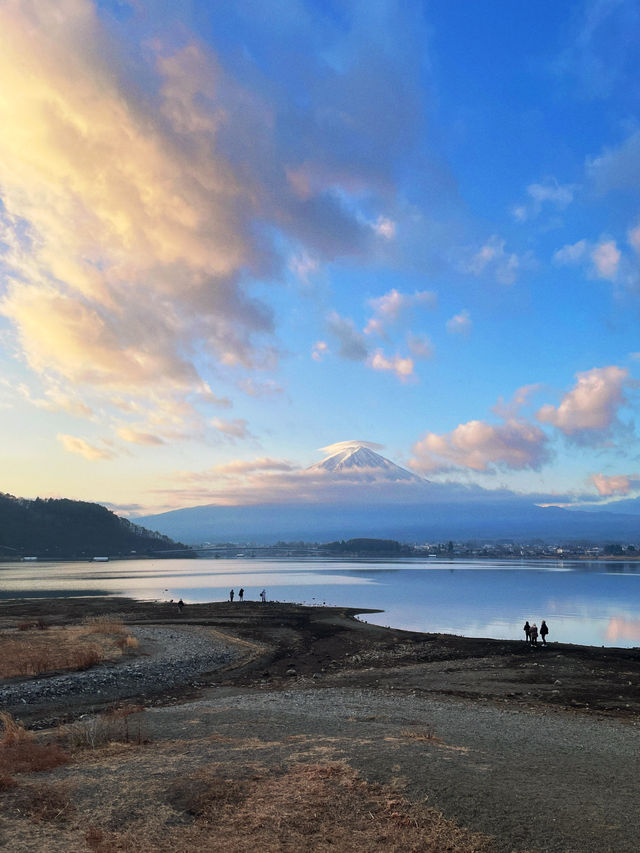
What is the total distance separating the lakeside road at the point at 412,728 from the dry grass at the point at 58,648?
1.45 metres

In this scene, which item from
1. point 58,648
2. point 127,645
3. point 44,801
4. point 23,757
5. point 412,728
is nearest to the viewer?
point 44,801

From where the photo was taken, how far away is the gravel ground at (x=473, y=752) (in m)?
8.00

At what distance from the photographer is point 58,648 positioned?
28359 millimetres

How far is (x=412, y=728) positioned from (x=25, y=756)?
867 centimetres

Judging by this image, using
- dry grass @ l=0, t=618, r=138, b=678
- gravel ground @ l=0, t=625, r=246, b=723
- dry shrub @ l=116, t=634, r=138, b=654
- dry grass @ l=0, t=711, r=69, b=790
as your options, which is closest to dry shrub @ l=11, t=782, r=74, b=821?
dry grass @ l=0, t=711, r=69, b=790

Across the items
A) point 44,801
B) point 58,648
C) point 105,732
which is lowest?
point 58,648

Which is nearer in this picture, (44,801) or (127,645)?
(44,801)

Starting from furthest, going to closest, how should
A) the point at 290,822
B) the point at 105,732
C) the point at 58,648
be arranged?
the point at 58,648 → the point at 105,732 → the point at 290,822

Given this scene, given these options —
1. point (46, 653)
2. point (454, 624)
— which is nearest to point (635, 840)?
point (46, 653)

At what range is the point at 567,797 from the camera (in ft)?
29.3

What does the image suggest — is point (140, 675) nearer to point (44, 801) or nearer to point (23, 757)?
point (23, 757)

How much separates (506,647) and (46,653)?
25046mm

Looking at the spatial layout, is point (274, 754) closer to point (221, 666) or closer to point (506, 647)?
point (221, 666)

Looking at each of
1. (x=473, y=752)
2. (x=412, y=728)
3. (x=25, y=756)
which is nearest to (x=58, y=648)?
(x=25, y=756)
